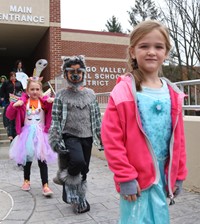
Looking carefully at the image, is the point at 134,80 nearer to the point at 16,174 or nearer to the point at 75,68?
the point at 75,68

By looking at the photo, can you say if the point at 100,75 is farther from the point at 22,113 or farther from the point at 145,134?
the point at 145,134

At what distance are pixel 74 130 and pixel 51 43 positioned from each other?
9.81m

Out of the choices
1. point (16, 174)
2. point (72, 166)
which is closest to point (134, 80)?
point (72, 166)

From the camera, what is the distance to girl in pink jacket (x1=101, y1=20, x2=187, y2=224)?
1.92 metres

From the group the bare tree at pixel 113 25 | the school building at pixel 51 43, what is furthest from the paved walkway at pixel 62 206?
the bare tree at pixel 113 25

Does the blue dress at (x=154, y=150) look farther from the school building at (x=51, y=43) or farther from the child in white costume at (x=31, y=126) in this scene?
the school building at (x=51, y=43)

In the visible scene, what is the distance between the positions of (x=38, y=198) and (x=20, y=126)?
1.13 m

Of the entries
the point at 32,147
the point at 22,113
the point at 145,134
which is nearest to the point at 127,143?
the point at 145,134

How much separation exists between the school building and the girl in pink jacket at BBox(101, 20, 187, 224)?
11176 mm

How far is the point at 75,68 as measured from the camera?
3859 mm

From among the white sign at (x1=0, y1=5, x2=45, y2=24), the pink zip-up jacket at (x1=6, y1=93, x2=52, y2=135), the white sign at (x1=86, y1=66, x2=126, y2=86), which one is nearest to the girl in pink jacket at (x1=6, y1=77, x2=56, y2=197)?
the pink zip-up jacket at (x1=6, y1=93, x2=52, y2=135)

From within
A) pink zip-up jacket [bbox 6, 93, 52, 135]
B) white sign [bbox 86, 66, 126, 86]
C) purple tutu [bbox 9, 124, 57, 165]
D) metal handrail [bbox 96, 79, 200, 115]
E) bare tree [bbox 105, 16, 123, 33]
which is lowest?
purple tutu [bbox 9, 124, 57, 165]

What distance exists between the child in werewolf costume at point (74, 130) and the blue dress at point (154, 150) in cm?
172

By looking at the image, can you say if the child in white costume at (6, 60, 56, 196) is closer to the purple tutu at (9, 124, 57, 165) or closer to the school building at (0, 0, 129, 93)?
the purple tutu at (9, 124, 57, 165)
